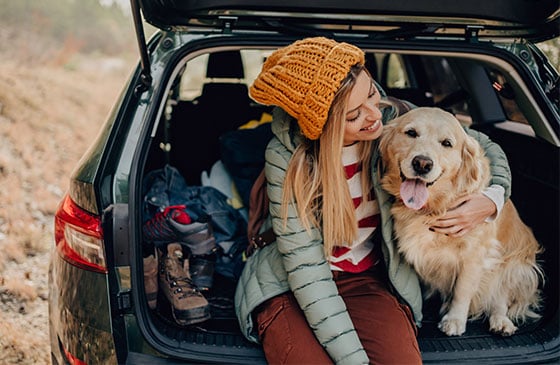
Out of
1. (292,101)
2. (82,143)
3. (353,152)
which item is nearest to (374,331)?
(353,152)

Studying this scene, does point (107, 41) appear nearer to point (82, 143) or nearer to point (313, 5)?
point (82, 143)

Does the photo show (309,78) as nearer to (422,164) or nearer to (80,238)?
(422,164)

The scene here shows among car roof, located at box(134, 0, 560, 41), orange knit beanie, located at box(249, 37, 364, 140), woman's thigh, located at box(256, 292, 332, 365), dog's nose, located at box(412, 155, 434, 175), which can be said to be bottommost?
woman's thigh, located at box(256, 292, 332, 365)

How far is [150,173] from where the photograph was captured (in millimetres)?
2824

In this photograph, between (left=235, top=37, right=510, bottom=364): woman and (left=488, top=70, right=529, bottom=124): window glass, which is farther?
(left=488, top=70, right=529, bottom=124): window glass

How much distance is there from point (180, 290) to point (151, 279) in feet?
0.41

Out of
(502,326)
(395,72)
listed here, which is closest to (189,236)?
(502,326)

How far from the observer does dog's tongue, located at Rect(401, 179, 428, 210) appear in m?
1.99

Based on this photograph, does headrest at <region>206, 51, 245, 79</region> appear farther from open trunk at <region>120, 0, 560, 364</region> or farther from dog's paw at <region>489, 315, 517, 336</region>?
dog's paw at <region>489, 315, 517, 336</region>

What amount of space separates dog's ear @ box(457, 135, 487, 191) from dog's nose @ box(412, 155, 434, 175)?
19 cm

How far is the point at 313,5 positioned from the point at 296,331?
1172 millimetres

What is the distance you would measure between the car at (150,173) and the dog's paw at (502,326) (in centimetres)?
3

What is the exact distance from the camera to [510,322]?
84.3 inches

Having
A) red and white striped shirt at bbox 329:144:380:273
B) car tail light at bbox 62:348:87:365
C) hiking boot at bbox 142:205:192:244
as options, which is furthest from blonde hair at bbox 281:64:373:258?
car tail light at bbox 62:348:87:365
